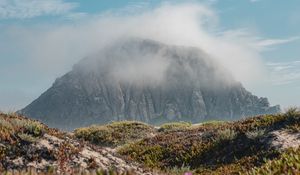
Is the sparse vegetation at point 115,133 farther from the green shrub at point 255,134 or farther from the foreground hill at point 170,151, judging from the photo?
the green shrub at point 255,134

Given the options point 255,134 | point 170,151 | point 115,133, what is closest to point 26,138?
point 170,151

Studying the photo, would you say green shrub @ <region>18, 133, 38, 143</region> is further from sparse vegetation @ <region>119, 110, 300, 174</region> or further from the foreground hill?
sparse vegetation @ <region>119, 110, 300, 174</region>

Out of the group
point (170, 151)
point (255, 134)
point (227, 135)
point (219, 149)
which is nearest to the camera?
point (255, 134)

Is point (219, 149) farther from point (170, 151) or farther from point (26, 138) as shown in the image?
point (26, 138)

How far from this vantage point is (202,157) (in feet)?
73.0

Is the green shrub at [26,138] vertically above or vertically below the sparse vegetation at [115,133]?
below

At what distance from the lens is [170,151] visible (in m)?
24.0

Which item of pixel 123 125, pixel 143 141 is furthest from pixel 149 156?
pixel 123 125

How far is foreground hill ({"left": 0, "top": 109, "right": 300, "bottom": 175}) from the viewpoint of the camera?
51.2ft

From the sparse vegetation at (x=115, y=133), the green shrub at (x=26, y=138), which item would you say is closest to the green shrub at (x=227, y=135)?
the green shrub at (x=26, y=138)

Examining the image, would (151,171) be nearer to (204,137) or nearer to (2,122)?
(2,122)

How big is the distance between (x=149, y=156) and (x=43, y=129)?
7.65 metres

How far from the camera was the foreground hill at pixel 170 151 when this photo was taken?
51.2 feet

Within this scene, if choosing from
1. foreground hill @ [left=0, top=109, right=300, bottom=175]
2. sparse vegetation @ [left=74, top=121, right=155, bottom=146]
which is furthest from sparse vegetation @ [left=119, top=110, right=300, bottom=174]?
sparse vegetation @ [left=74, top=121, right=155, bottom=146]
